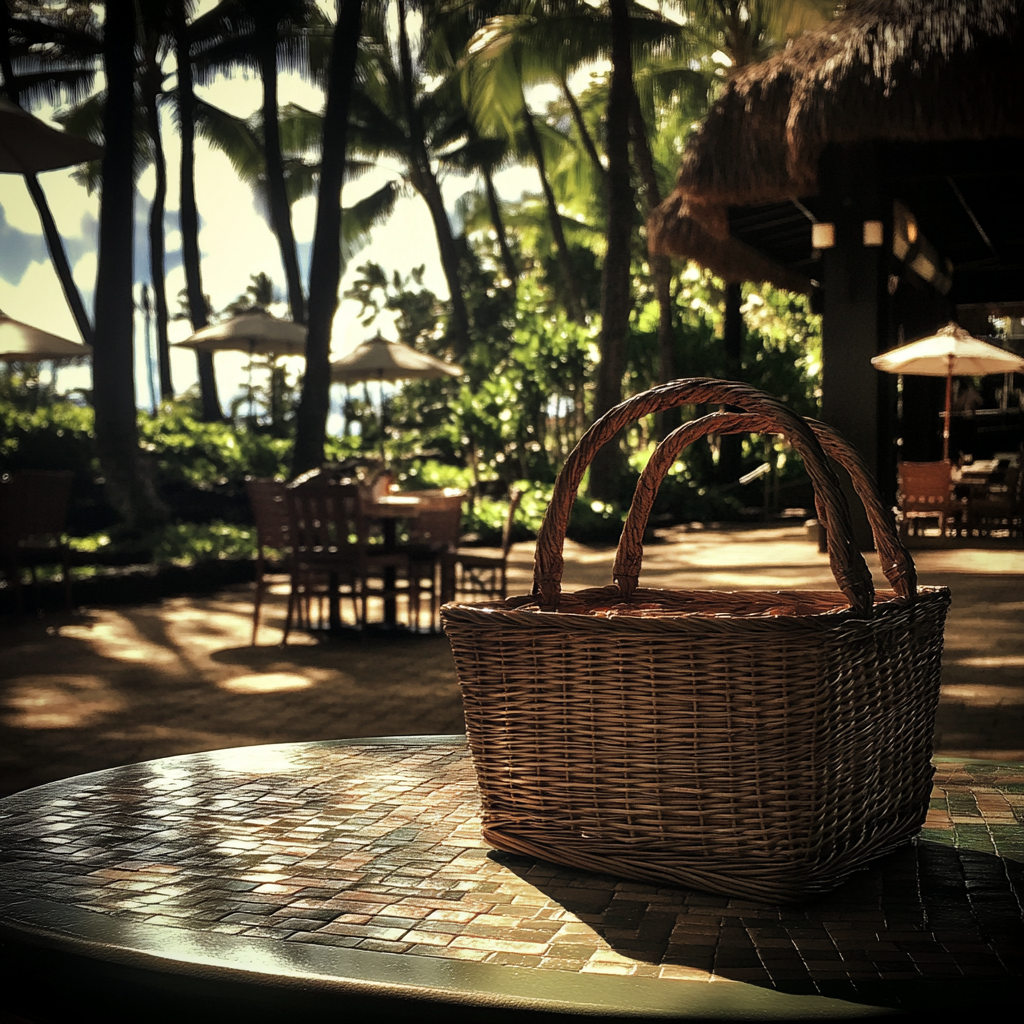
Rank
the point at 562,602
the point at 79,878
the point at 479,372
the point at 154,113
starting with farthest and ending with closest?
the point at 154,113 → the point at 479,372 → the point at 562,602 → the point at 79,878

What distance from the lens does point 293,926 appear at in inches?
35.6

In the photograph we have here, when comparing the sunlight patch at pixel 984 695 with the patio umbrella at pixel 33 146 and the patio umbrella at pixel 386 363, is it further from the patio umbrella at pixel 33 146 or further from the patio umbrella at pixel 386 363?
the patio umbrella at pixel 386 363

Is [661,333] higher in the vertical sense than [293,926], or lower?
higher

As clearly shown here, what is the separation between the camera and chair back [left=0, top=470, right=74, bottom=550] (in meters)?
7.65

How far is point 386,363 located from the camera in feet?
40.2

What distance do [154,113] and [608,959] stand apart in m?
27.9

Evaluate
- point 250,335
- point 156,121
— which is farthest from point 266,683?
point 156,121

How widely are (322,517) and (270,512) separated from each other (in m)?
0.50

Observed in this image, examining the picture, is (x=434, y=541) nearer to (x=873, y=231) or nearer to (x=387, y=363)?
(x=873, y=231)

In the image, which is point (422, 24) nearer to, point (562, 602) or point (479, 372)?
point (479, 372)

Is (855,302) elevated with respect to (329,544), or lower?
elevated

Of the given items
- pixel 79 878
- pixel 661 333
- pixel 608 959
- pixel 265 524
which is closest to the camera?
pixel 608 959

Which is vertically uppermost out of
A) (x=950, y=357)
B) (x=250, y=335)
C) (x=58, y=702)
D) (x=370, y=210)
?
(x=370, y=210)

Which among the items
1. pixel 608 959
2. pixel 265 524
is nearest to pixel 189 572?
pixel 265 524
